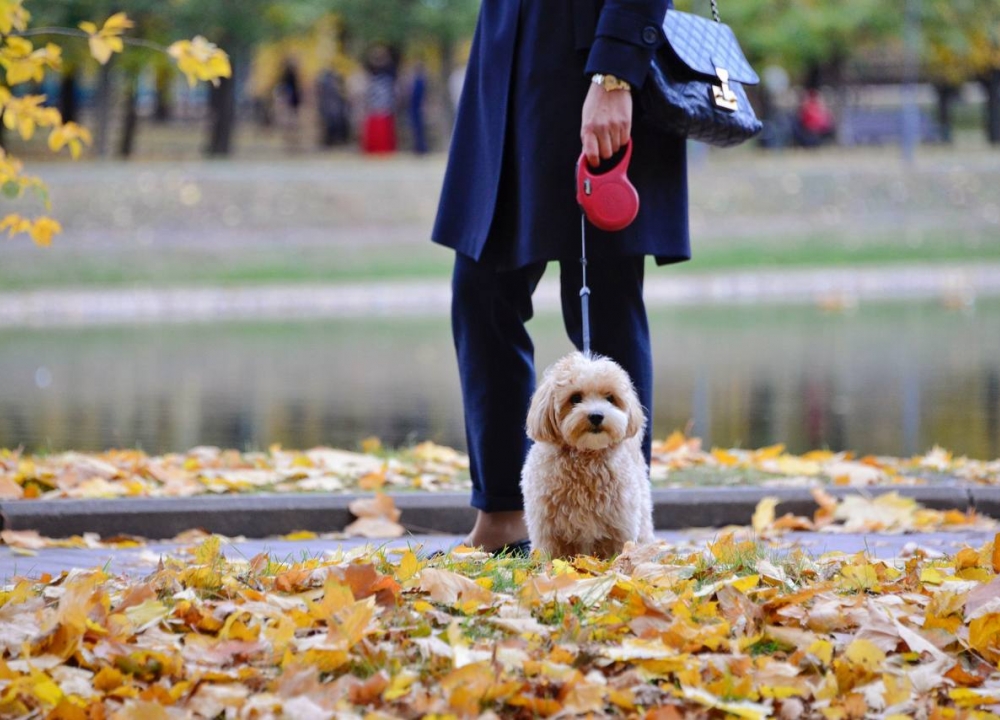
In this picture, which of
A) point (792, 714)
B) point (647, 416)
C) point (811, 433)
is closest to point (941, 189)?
point (811, 433)

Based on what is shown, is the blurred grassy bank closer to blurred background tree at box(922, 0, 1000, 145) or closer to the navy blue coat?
blurred background tree at box(922, 0, 1000, 145)

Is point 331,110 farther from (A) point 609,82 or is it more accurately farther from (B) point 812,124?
(A) point 609,82

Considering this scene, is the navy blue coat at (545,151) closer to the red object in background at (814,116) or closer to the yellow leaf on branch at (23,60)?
the yellow leaf on branch at (23,60)

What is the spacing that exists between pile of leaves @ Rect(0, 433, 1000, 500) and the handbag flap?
208 centimetres

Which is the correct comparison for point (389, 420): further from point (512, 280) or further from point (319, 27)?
point (319, 27)

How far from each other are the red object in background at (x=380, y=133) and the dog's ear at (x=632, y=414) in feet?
104

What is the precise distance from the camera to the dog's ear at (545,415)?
4.33 meters

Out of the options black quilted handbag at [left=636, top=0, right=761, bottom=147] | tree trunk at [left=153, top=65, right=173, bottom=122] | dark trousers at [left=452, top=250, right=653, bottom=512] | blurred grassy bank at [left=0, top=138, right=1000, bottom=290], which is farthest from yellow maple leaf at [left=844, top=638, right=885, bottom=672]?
tree trunk at [left=153, top=65, right=173, bottom=122]

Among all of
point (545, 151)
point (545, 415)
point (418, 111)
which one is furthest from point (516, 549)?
point (418, 111)

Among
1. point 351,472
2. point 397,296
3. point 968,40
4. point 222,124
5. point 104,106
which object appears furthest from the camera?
point 968,40

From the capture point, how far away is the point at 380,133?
3556cm

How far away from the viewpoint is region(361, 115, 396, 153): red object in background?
35.5 meters

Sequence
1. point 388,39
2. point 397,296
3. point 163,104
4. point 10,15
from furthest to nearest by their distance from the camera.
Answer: point 163,104 < point 388,39 < point 397,296 < point 10,15

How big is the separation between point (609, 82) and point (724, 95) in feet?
1.28
